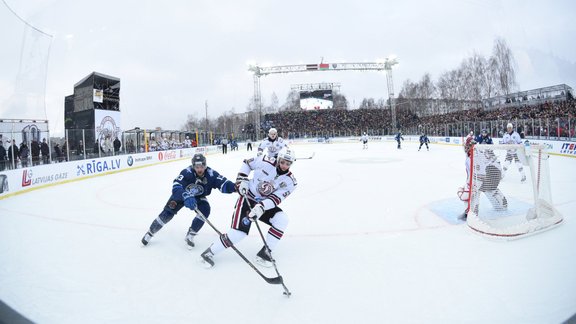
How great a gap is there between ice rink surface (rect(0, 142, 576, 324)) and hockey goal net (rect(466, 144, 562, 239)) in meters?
0.15

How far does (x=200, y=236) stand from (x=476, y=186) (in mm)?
3649

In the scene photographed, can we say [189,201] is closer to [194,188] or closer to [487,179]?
[194,188]

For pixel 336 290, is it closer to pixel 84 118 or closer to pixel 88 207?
pixel 88 207

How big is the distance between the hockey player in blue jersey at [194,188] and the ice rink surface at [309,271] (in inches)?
11.9

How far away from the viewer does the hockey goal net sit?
348cm

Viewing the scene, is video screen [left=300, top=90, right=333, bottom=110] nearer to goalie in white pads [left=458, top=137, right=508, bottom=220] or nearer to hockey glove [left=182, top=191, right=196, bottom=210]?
goalie in white pads [left=458, top=137, right=508, bottom=220]

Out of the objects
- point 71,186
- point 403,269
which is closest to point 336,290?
point 403,269

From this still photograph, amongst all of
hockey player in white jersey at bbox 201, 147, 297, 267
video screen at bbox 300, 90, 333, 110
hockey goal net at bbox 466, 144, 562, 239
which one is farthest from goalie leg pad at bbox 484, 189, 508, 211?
video screen at bbox 300, 90, 333, 110

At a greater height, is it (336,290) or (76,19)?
(76,19)

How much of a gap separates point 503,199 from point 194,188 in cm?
421

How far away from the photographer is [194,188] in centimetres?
329

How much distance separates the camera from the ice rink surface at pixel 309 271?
1996mm

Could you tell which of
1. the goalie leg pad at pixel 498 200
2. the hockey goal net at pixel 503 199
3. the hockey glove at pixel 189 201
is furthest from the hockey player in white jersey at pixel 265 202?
the goalie leg pad at pixel 498 200

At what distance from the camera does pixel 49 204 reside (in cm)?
631
